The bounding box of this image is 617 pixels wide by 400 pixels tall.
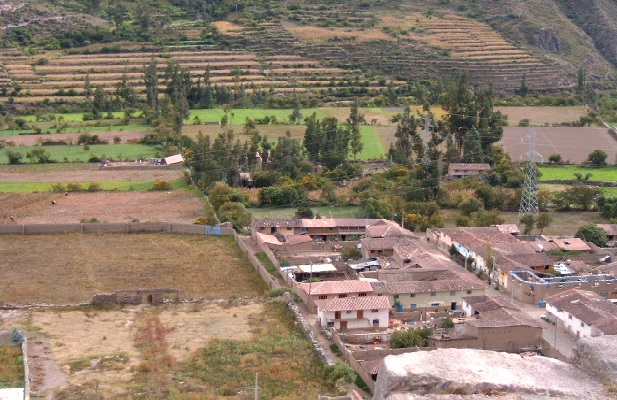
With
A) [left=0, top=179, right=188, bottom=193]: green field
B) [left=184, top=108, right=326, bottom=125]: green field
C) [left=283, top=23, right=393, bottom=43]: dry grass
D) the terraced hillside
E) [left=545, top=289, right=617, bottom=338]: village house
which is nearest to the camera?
[left=545, top=289, right=617, bottom=338]: village house

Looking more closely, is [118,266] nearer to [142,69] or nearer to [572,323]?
[572,323]

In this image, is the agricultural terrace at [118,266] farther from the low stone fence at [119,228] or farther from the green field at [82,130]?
the green field at [82,130]

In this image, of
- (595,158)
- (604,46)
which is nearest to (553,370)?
(595,158)

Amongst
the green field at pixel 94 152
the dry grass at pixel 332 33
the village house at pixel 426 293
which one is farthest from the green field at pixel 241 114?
the village house at pixel 426 293

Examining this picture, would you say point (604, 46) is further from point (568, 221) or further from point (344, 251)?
point (344, 251)

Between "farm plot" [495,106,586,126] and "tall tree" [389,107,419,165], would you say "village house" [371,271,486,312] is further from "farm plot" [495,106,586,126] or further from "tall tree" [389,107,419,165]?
"farm plot" [495,106,586,126]

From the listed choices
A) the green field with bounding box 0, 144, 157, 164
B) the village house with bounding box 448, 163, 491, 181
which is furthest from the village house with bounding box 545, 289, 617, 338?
the green field with bounding box 0, 144, 157, 164
